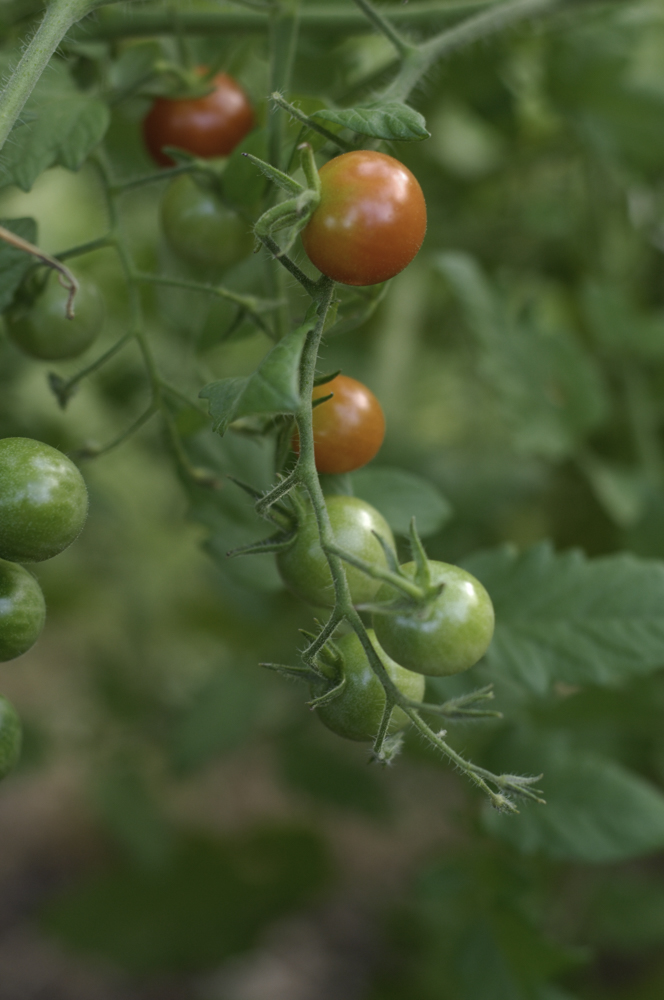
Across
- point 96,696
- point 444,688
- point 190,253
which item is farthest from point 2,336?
point 96,696

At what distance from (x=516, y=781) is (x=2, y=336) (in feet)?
1.46

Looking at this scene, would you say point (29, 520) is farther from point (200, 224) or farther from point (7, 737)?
point (200, 224)

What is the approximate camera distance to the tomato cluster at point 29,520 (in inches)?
16.8

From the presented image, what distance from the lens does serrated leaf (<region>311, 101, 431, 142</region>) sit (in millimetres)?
433

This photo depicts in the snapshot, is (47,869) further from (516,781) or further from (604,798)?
(516,781)

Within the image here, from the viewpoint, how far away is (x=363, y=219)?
43 centimetres

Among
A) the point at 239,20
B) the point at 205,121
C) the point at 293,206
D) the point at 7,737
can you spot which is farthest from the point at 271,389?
the point at 239,20

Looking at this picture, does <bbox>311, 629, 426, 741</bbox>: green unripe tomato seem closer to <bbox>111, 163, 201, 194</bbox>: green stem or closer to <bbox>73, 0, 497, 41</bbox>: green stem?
<bbox>111, 163, 201, 194</bbox>: green stem

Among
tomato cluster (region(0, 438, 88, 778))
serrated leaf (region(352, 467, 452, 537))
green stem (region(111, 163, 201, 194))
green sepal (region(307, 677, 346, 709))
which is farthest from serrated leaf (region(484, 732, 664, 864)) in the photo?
green stem (region(111, 163, 201, 194))

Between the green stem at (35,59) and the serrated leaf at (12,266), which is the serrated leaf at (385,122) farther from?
the serrated leaf at (12,266)

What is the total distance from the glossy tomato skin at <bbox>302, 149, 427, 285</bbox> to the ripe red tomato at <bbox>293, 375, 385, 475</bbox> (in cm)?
9

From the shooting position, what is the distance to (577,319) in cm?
150

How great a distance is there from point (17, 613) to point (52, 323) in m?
0.25

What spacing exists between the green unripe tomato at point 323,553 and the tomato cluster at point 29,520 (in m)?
0.12
